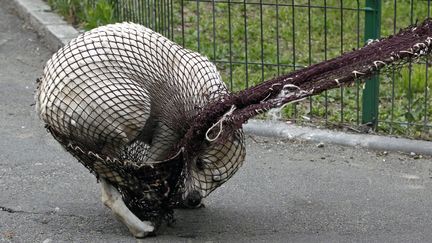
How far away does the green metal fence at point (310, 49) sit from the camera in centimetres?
636

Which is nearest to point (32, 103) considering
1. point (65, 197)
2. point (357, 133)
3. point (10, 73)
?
point (10, 73)

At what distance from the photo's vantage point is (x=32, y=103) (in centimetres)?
709

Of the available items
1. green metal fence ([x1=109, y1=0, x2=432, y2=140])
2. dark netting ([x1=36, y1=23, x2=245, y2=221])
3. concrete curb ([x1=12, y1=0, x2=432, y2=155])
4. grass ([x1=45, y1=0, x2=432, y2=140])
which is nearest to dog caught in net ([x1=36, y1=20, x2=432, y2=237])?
dark netting ([x1=36, y1=23, x2=245, y2=221])

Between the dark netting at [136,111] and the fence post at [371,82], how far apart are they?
1.93m

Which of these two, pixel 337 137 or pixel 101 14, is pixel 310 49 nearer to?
pixel 337 137

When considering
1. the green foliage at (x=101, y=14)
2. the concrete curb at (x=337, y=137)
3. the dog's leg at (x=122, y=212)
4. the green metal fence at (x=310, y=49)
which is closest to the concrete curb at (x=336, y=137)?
the concrete curb at (x=337, y=137)

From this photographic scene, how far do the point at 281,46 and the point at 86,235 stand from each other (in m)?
3.88

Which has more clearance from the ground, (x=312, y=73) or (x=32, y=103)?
(x=312, y=73)

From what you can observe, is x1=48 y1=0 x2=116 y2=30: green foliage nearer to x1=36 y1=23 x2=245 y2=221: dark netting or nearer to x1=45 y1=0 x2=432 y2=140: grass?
x1=45 y1=0 x2=432 y2=140: grass

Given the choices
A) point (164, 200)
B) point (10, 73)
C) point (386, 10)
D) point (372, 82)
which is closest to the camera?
point (164, 200)

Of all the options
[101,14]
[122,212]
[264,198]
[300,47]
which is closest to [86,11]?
[101,14]

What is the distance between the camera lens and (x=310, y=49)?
6.79 m

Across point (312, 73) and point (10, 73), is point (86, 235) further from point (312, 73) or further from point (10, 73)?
point (10, 73)

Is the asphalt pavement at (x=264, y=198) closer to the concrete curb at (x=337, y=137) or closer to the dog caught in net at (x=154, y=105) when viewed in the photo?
the concrete curb at (x=337, y=137)
